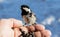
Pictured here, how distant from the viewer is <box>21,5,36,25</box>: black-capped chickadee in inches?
110

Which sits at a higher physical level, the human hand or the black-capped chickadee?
the black-capped chickadee

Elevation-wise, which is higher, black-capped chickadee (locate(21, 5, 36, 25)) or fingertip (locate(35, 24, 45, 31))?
black-capped chickadee (locate(21, 5, 36, 25))

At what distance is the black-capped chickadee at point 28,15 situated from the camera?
110 inches

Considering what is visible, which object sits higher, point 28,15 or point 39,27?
point 28,15

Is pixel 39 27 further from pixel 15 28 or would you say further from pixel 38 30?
pixel 15 28

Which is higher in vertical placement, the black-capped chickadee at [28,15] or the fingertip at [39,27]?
the black-capped chickadee at [28,15]

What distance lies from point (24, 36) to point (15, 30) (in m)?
0.16

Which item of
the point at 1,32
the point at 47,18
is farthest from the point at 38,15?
the point at 1,32

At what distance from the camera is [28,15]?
281 cm

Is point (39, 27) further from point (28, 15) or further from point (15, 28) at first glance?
point (15, 28)

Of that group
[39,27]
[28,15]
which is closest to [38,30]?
[39,27]

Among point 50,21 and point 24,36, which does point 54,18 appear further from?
point 24,36

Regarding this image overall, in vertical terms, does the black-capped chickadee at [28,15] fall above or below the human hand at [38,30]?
above

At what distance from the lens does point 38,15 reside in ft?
A: 9.62
